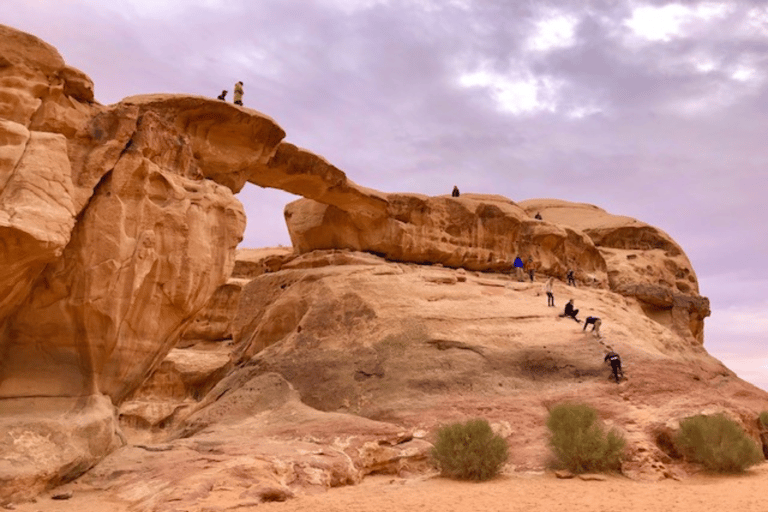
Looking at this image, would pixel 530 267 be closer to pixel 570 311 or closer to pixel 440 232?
pixel 440 232

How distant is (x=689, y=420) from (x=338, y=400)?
7.04 m

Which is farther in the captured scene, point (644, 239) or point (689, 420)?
point (644, 239)

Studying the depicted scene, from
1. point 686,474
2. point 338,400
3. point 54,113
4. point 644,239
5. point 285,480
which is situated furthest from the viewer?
point 644,239

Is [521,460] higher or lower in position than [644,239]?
lower

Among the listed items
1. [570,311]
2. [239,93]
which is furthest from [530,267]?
[239,93]

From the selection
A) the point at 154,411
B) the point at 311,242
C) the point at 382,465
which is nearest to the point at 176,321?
the point at 382,465

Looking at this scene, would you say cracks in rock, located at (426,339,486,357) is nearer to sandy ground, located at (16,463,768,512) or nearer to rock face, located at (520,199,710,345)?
sandy ground, located at (16,463,768,512)

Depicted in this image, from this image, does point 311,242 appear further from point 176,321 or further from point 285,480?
point 285,480

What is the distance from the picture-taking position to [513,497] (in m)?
10.0

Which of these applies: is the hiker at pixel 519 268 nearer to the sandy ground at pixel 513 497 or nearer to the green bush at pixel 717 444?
the green bush at pixel 717 444

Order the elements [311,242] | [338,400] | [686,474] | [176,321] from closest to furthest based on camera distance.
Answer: [686,474] → [176,321] → [338,400] → [311,242]

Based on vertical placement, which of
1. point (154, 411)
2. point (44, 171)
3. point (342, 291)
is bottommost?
point (154, 411)

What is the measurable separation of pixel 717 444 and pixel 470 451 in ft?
14.7

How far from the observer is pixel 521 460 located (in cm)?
1219
